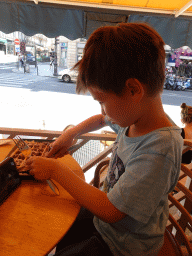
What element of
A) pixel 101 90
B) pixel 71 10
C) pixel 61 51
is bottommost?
pixel 101 90

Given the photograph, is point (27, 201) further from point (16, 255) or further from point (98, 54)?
point (98, 54)

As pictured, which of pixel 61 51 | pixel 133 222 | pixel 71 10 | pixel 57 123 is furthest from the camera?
pixel 61 51

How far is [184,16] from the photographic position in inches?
112

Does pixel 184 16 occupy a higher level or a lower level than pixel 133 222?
higher

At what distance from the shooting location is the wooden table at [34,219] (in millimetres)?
582

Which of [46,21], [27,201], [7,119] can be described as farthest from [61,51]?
[27,201]

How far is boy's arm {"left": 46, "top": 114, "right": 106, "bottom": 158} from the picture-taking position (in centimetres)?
102

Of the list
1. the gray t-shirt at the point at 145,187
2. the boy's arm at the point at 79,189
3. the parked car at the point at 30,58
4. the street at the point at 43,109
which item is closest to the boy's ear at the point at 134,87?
the gray t-shirt at the point at 145,187

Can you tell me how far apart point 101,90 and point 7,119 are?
6021 millimetres

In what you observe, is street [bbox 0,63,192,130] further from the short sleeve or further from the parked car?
the parked car

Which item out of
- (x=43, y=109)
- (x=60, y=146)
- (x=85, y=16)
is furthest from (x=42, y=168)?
(x=43, y=109)

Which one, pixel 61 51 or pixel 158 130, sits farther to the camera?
pixel 61 51

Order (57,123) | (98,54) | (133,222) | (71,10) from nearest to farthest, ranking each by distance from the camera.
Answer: (98,54) < (133,222) < (71,10) < (57,123)

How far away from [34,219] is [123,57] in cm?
64
